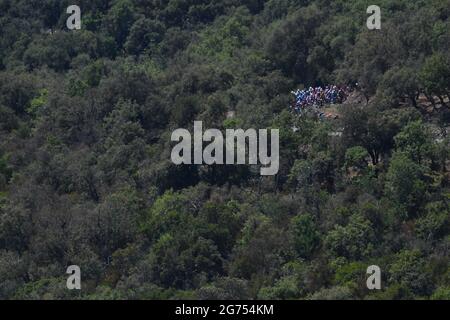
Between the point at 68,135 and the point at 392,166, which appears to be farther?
the point at 68,135

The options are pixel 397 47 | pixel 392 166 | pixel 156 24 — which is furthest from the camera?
pixel 156 24

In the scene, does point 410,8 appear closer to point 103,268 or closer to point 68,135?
point 68,135

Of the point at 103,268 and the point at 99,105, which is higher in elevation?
the point at 99,105

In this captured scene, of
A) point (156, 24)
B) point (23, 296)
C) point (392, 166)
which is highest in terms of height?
point (156, 24)

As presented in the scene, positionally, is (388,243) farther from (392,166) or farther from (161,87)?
(161,87)

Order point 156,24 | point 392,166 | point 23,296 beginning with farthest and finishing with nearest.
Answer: point 156,24 → point 392,166 → point 23,296

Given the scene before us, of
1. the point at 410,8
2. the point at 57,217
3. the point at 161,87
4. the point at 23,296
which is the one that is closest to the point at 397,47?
the point at 410,8

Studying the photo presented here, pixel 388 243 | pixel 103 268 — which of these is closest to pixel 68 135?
pixel 103 268
